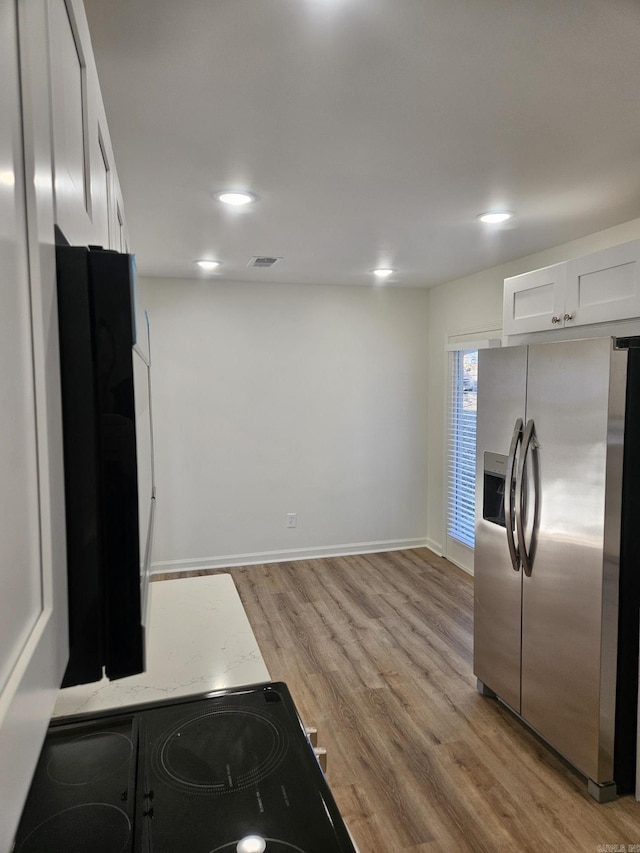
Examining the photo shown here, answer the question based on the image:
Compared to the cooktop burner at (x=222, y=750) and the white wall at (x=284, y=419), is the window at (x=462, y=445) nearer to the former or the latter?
the white wall at (x=284, y=419)

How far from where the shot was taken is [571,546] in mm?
2344

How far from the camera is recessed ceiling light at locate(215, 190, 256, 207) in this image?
2496mm

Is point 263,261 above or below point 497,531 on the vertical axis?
above

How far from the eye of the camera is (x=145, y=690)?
142 centimetres

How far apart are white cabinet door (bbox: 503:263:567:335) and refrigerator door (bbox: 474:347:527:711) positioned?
0.78 ft

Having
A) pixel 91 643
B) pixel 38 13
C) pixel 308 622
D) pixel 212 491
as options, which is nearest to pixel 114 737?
pixel 91 643

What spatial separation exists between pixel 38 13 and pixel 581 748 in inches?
109

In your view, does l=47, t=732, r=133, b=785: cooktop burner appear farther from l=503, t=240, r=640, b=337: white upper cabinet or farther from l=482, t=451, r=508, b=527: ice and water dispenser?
l=503, t=240, r=640, b=337: white upper cabinet

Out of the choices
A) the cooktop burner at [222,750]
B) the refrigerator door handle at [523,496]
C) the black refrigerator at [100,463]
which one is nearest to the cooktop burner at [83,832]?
the cooktop burner at [222,750]

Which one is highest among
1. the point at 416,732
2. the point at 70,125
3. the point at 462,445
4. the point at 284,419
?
the point at 70,125

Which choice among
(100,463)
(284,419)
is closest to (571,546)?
(100,463)

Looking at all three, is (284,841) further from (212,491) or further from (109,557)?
(212,491)

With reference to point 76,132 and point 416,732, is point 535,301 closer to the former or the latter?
point 416,732

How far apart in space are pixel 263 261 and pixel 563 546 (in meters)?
2.74
